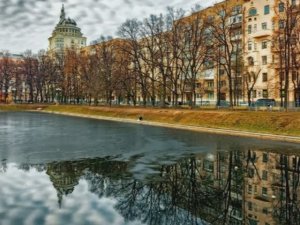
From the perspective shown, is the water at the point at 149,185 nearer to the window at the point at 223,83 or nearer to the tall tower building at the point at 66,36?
the window at the point at 223,83

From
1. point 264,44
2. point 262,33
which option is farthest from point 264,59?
point 262,33

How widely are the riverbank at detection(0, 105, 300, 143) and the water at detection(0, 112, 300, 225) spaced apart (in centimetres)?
899

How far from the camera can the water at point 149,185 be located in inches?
460

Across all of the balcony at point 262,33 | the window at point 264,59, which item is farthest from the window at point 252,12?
the window at point 264,59

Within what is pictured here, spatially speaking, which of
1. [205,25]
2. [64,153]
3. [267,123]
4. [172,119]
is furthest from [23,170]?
[205,25]

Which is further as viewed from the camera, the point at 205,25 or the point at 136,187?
the point at 205,25

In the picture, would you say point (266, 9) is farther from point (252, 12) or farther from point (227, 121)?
point (227, 121)

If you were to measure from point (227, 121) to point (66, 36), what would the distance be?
153413 mm

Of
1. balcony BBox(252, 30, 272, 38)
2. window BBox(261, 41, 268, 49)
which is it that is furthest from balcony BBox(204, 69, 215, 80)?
window BBox(261, 41, 268, 49)

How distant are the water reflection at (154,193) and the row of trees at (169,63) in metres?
30.1

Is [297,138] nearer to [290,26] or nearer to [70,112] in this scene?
[290,26]

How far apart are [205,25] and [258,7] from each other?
21.8m

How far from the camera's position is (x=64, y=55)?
114062 mm

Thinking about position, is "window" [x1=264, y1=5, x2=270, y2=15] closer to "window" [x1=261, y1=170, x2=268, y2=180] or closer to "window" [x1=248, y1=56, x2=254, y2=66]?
"window" [x1=248, y1=56, x2=254, y2=66]
